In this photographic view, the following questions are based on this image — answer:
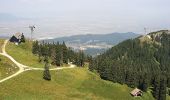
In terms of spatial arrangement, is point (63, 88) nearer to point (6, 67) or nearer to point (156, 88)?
point (6, 67)

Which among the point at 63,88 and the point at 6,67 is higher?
the point at 6,67

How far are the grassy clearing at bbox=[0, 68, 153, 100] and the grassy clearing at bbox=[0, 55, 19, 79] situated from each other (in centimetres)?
675

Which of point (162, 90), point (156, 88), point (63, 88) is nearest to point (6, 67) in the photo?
point (63, 88)

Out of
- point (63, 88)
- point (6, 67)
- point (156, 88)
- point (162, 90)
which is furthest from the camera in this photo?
point (162, 90)

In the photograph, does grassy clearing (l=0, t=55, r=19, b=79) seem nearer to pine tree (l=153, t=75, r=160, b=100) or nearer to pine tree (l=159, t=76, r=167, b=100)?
pine tree (l=153, t=75, r=160, b=100)

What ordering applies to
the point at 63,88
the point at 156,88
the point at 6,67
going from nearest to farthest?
the point at 63,88 → the point at 6,67 → the point at 156,88

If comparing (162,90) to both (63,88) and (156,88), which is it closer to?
(156,88)

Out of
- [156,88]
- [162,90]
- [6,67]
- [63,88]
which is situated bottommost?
[162,90]

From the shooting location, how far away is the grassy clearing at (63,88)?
135m

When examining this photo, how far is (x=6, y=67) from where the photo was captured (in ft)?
538

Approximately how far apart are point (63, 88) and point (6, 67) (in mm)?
30489

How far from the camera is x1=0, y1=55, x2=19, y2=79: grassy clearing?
155375 millimetres

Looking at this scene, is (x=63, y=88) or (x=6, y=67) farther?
(x=6, y=67)

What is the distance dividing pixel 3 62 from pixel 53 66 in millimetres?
27869
